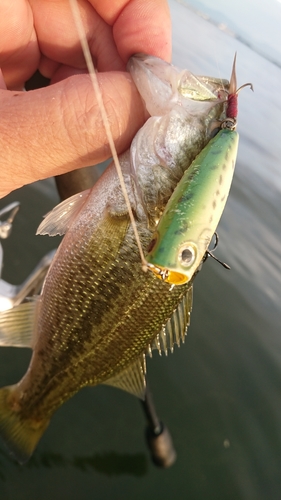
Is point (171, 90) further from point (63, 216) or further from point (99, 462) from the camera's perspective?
point (99, 462)

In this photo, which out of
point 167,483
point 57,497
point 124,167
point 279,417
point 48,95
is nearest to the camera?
point 48,95

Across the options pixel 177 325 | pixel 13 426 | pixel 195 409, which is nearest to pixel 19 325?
pixel 13 426

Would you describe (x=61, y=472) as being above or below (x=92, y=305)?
below

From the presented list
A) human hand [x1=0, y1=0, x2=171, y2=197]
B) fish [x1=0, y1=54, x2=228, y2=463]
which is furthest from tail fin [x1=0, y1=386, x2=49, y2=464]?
human hand [x1=0, y1=0, x2=171, y2=197]

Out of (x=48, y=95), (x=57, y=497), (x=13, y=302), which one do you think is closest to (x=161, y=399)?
(x=57, y=497)

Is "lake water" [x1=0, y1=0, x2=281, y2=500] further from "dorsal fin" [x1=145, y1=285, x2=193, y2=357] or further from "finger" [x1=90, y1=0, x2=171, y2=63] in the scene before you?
"dorsal fin" [x1=145, y1=285, x2=193, y2=357]

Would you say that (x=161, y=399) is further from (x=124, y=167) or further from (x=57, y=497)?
(x=124, y=167)
